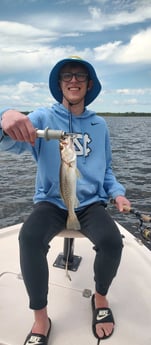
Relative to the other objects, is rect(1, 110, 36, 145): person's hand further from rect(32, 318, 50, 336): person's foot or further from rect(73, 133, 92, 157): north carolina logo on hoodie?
rect(32, 318, 50, 336): person's foot

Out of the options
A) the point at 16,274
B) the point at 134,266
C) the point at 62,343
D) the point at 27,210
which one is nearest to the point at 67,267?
the point at 16,274

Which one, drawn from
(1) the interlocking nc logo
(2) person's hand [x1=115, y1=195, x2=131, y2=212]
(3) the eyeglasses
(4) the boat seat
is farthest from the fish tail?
(3) the eyeglasses

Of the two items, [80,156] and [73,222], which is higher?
[80,156]

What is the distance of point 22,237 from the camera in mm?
2635

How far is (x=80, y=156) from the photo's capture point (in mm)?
3318

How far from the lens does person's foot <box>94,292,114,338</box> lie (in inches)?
108

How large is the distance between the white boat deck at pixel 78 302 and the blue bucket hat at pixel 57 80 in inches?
77.2

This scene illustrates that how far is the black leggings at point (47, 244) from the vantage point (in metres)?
2.59

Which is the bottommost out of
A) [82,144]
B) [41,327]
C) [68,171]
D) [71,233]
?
[41,327]

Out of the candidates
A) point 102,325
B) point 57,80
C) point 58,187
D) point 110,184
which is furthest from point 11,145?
point 102,325

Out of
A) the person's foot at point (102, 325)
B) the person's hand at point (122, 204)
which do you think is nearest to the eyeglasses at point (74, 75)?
the person's hand at point (122, 204)

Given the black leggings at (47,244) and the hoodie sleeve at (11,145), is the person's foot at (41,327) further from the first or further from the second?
the hoodie sleeve at (11,145)

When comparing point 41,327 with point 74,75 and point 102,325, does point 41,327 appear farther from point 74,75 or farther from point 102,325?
point 74,75

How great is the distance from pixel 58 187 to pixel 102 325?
1.30 m
